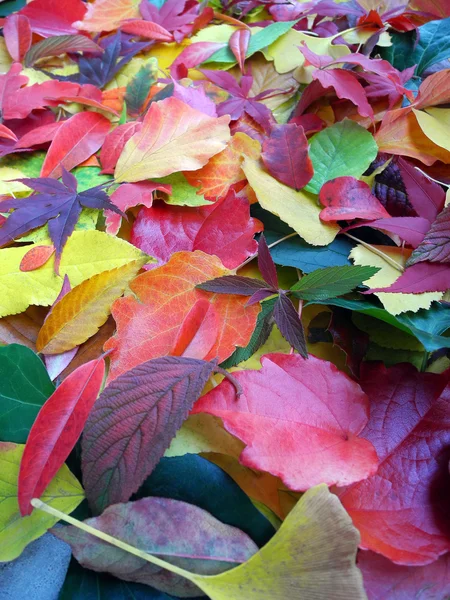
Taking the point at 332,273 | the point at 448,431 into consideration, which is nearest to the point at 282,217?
the point at 332,273

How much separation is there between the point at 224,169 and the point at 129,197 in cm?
9

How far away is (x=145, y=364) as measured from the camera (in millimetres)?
302

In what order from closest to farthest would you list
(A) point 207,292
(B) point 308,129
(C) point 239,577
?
(C) point 239,577, (A) point 207,292, (B) point 308,129

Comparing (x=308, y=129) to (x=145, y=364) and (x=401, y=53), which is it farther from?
(x=145, y=364)

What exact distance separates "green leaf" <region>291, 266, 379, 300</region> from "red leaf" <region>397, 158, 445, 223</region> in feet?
0.31

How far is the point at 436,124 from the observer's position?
432mm

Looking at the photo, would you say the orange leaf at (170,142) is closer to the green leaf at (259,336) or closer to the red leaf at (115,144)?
the red leaf at (115,144)

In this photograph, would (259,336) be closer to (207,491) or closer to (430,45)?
(207,491)

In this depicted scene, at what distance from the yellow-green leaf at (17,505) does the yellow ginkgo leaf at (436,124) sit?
0.39 metres

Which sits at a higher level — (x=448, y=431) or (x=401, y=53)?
(x=401, y=53)

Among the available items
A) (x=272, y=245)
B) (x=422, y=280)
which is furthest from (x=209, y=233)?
(x=422, y=280)

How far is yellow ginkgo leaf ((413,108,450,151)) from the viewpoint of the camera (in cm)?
42

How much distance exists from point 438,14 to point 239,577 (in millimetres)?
622

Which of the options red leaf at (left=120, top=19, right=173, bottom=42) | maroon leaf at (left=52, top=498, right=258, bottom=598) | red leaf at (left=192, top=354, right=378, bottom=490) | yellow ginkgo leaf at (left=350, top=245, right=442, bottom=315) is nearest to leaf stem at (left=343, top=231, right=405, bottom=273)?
yellow ginkgo leaf at (left=350, top=245, right=442, bottom=315)
